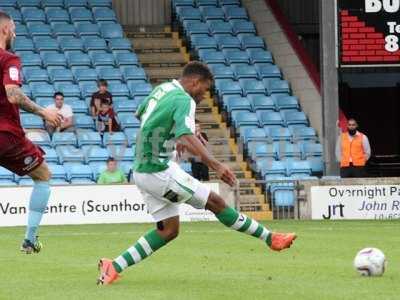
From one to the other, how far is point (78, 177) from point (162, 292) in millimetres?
15953

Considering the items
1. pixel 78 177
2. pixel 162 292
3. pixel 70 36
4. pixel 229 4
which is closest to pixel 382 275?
pixel 162 292

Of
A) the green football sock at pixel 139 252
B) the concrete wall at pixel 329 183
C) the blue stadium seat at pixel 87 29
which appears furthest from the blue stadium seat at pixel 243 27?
the green football sock at pixel 139 252

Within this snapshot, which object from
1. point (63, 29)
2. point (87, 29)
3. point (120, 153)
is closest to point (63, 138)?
point (120, 153)

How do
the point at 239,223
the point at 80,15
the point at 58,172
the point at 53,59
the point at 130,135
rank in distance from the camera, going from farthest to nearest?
the point at 80,15 → the point at 53,59 → the point at 130,135 → the point at 58,172 → the point at 239,223

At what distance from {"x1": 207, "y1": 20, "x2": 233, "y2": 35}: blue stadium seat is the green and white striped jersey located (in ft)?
70.9

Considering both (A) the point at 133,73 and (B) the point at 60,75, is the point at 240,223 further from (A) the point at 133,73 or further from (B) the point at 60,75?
(A) the point at 133,73

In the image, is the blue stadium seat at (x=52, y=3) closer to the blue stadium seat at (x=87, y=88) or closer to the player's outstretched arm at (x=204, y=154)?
the blue stadium seat at (x=87, y=88)

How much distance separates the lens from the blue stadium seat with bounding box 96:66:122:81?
96.9 ft

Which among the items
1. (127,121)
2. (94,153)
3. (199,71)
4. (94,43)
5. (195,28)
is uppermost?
(199,71)

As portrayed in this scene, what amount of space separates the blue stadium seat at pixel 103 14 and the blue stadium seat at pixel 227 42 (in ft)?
8.76

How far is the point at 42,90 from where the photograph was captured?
2784cm

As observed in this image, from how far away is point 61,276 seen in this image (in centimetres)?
1152

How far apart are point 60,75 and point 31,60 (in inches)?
33.6

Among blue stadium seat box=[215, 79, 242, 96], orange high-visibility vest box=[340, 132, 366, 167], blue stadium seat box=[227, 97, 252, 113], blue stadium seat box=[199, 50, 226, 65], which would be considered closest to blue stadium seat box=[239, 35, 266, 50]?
blue stadium seat box=[199, 50, 226, 65]
